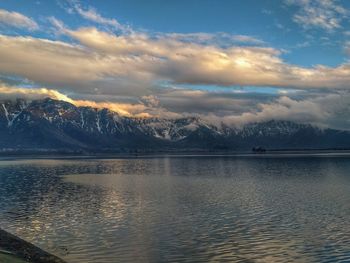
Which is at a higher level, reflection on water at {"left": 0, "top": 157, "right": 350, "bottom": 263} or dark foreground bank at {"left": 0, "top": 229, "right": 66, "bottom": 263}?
dark foreground bank at {"left": 0, "top": 229, "right": 66, "bottom": 263}

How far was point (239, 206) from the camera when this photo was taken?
268 feet

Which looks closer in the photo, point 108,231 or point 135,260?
point 135,260

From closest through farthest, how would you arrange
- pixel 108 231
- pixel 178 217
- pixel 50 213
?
pixel 108 231
pixel 178 217
pixel 50 213

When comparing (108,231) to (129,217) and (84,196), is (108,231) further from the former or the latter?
(84,196)

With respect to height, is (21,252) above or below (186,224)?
above

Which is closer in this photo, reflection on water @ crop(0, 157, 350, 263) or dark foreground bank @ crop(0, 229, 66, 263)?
dark foreground bank @ crop(0, 229, 66, 263)

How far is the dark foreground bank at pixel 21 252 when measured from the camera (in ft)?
140

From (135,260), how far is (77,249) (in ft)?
28.2

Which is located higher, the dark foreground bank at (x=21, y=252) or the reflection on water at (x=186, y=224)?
the dark foreground bank at (x=21, y=252)

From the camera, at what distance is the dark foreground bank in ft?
140

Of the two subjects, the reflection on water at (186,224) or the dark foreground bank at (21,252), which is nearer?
the dark foreground bank at (21,252)

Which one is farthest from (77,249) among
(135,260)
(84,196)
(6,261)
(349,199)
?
(349,199)

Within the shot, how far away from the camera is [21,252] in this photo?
46.3m

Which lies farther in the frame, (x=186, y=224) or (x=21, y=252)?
(x=186, y=224)
